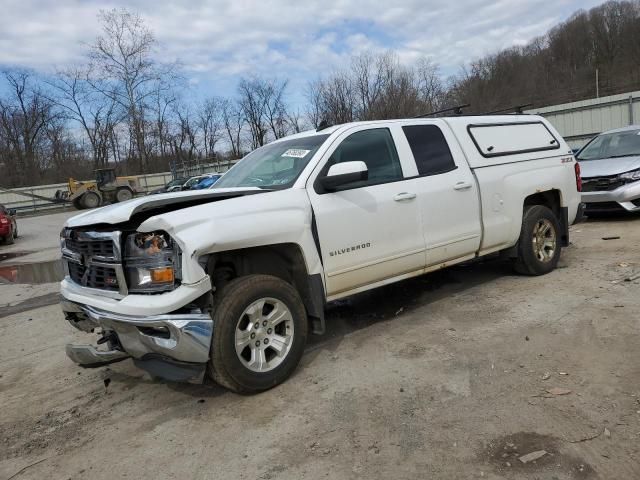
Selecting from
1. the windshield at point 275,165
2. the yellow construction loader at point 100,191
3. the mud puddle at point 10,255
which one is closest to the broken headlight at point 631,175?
the windshield at point 275,165

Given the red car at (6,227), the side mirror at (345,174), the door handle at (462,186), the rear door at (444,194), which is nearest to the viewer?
the side mirror at (345,174)

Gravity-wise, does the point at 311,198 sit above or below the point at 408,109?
below

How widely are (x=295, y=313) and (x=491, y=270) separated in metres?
3.79

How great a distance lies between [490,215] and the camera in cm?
547

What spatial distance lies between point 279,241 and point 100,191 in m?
37.6

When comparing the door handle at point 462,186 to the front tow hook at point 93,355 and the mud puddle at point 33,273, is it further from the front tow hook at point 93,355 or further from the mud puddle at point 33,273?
the mud puddle at point 33,273

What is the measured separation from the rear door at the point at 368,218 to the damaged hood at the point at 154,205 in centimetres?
67

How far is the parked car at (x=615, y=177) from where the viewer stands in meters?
8.88

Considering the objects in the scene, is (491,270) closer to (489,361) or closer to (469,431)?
(489,361)

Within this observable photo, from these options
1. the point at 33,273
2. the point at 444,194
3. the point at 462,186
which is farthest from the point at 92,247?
the point at 33,273

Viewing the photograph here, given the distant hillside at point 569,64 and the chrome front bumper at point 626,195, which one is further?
the distant hillside at point 569,64

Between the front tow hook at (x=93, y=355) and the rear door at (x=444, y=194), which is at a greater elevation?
the rear door at (x=444, y=194)

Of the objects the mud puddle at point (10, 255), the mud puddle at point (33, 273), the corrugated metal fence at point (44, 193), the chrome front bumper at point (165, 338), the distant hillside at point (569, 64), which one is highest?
the distant hillside at point (569, 64)

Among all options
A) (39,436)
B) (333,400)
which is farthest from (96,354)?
(333,400)
